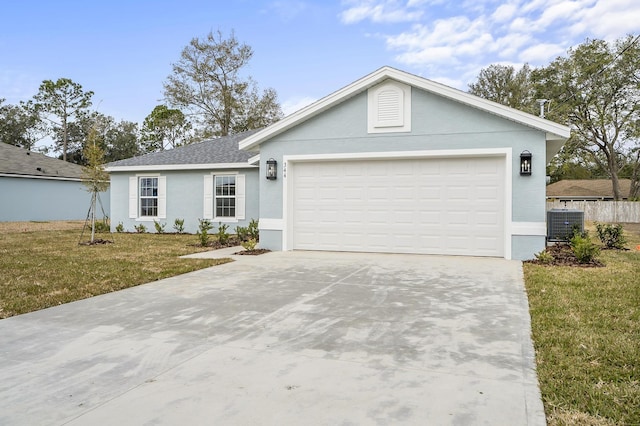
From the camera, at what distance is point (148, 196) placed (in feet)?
53.8

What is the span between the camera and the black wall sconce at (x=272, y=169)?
1097 centimetres

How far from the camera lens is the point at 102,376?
3254 millimetres

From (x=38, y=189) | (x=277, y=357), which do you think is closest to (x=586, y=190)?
(x=38, y=189)

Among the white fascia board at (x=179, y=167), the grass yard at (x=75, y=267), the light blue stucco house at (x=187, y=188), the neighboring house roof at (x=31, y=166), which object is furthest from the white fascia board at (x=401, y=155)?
the neighboring house roof at (x=31, y=166)

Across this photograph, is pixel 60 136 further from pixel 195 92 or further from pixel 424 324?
pixel 424 324

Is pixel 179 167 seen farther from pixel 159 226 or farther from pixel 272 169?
pixel 272 169

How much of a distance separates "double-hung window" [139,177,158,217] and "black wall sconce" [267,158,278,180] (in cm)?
700

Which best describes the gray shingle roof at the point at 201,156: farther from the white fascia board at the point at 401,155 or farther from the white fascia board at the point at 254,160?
the white fascia board at the point at 401,155

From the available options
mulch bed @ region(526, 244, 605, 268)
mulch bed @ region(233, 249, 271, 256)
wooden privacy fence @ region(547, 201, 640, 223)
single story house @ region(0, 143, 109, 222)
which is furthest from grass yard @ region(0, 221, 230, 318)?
wooden privacy fence @ region(547, 201, 640, 223)

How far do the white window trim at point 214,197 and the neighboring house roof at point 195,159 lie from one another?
1.37 feet

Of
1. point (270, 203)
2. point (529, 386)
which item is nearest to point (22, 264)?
point (270, 203)

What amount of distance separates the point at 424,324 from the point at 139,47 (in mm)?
19152

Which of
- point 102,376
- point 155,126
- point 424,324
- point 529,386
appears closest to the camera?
point 529,386

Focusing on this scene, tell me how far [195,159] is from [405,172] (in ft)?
28.1
